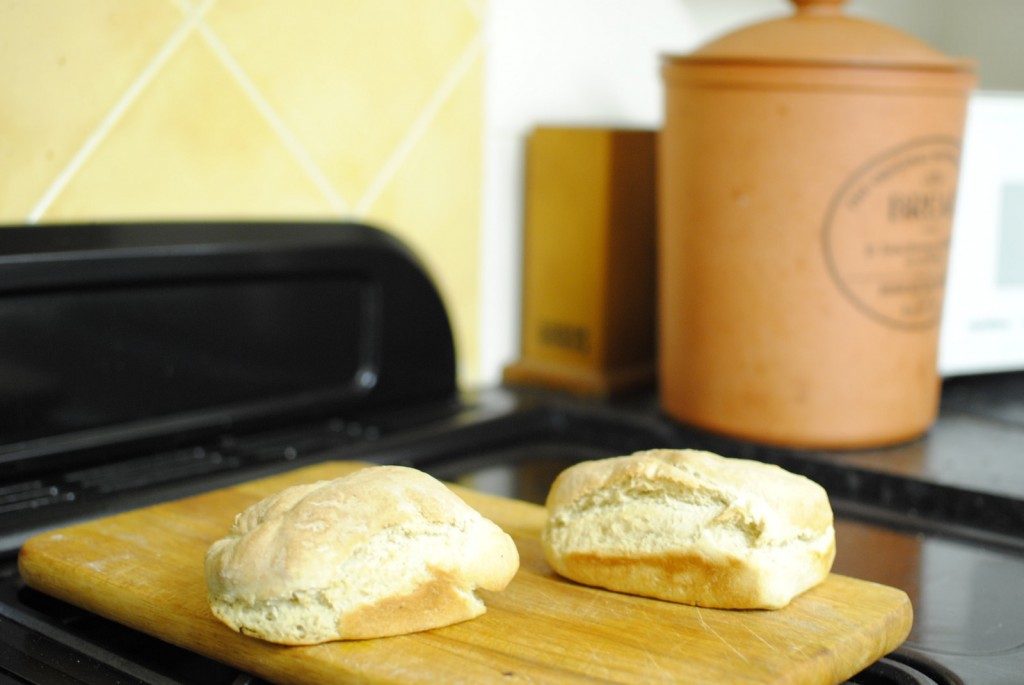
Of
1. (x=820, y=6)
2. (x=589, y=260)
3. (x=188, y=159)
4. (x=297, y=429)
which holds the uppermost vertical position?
(x=820, y=6)

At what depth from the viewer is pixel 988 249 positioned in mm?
1105

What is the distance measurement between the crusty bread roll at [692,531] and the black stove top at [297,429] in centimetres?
8

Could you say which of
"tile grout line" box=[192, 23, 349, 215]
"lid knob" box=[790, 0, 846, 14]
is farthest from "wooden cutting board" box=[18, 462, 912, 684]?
"lid knob" box=[790, 0, 846, 14]

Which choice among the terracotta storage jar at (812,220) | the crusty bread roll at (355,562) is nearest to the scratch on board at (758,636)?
the crusty bread roll at (355,562)

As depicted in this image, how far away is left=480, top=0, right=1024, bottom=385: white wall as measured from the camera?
112cm

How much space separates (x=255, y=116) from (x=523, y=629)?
1.73 feet

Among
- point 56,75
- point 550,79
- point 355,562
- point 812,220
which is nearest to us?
point 355,562

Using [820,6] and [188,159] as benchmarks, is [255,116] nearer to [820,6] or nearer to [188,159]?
[188,159]

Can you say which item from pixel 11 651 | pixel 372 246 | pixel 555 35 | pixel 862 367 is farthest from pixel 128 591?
pixel 555 35

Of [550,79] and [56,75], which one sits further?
[550,79]

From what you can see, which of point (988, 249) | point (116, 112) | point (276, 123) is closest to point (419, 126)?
point (276, 123)

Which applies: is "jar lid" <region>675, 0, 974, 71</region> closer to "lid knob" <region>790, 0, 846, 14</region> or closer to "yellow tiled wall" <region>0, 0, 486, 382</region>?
"lid knob" <region>790, 0, 846, 14</region>

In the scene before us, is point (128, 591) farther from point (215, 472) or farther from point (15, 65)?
point (15, 65)

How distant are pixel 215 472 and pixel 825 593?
430mm
